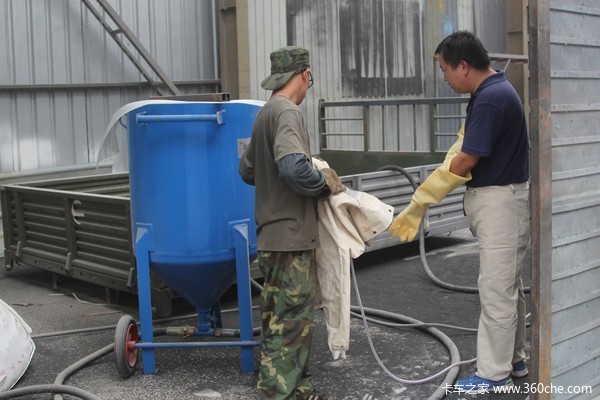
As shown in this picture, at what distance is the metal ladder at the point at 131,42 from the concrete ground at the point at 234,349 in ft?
9.33

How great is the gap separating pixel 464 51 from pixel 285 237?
4.55 feet

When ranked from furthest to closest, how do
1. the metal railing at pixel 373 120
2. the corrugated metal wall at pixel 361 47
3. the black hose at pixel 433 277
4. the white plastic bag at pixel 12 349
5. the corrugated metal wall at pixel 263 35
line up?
the corrugated metal wall at pixel 361 47
the corrugated metal wall at pixel 263 35
the metal railing at pixel 373 120
the black hose at pixel 433 277
the white plastic bag at pixel 12 349

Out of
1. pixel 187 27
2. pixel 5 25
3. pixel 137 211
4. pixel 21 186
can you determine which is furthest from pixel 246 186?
pixel 187 27

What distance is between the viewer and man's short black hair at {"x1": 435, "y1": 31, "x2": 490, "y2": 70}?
430 centimetres

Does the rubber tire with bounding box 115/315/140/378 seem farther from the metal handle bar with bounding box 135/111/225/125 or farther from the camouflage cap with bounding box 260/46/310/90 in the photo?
the camouflage cap with bounding box 260/46/310/90

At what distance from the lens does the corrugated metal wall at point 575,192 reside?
11.5 feet

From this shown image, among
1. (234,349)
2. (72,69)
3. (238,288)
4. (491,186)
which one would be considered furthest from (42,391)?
(72,69)

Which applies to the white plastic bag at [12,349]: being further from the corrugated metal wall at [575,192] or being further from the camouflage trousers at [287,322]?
the corrugated metal wall at [575,192]

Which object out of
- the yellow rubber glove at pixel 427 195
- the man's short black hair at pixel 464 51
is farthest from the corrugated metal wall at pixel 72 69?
the man's short black hair at pixel 464 51

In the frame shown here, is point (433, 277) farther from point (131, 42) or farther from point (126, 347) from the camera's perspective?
point (131, 42)

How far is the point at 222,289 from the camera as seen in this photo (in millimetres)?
5121

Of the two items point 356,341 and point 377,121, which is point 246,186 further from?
point 377,121

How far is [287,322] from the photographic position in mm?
4270

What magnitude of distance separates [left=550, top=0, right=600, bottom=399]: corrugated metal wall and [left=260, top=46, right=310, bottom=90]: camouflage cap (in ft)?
4.59
